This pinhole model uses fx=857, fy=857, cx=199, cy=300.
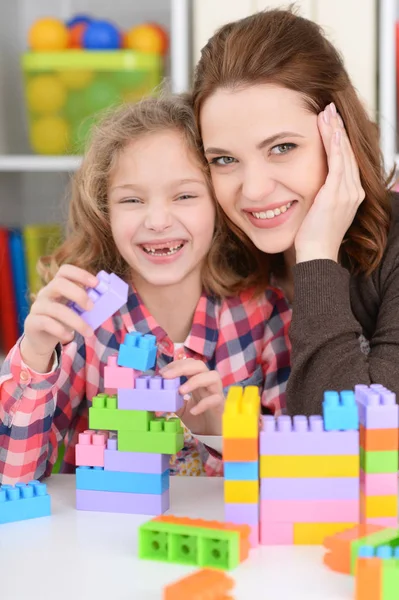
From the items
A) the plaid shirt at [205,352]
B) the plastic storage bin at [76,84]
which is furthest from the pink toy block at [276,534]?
the plastic storage bin at [76,84]

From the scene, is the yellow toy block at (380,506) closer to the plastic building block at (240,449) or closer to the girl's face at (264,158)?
the plastic building block at (240,449)

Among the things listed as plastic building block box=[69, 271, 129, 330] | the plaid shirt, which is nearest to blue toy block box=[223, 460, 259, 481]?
plastic building block box=[69, 271, 129, 330]

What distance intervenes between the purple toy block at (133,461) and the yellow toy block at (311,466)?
15 centimetres

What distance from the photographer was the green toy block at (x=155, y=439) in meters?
0.96

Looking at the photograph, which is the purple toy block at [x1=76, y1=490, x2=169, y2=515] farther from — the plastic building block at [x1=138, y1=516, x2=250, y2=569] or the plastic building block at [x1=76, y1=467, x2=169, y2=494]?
the plastic building block at [x1=138, y1=516, x2=250, y2=569]

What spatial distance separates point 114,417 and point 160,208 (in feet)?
1.39

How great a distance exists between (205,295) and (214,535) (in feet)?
2.17

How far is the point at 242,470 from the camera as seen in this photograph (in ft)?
2.84

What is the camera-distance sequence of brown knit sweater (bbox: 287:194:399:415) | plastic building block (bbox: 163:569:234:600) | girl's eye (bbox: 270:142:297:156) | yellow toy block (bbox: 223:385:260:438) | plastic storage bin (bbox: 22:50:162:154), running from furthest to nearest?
plastic storage bin (bbox: 22:50:162:154) → girl's eye (bbox: 270:142:297:156) → brown knit sweater (bbox: 287:194:399:415) → yellow toy block (bbox: 223:385:260:438) → plastic building block (bbox: 163:569:234:600)

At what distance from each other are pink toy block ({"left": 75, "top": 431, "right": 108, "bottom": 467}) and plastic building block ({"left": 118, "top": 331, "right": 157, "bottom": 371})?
0.09m

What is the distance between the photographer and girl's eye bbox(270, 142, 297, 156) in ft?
4.11

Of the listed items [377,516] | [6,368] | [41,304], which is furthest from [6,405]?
[377,516]

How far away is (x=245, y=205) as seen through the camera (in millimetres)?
1284

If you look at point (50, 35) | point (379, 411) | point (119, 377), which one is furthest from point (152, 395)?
point (50, 35)
